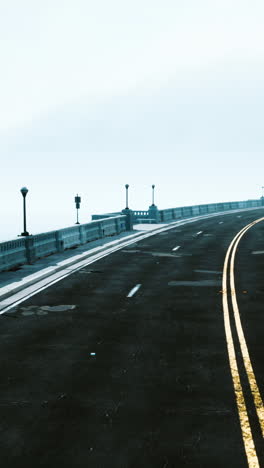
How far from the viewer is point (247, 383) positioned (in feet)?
30.3

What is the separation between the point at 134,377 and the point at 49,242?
17996 millimetres

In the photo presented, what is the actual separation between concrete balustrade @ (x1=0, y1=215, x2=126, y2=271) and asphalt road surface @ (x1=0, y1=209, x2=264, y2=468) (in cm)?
432

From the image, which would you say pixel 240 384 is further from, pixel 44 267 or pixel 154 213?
pixel 154 213

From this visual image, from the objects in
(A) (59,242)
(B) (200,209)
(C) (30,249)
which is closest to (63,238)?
(A) (59,242)

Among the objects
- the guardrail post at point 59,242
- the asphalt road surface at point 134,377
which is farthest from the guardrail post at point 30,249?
the asphalt road surface at point 134,377

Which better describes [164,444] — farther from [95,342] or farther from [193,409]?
[95,342]

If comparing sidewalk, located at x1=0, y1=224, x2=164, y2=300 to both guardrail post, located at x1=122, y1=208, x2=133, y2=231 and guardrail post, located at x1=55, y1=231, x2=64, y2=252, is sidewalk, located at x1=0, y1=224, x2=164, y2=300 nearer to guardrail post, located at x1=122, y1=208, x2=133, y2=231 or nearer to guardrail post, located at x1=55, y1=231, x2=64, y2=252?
guardrail post, located at x1=55, y1=231, x2=64, y2=252

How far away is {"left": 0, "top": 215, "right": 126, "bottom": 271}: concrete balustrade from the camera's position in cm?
2242

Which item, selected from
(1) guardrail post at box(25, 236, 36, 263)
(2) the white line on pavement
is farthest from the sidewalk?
(2) the white line on pavement

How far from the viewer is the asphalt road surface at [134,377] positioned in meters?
7.02

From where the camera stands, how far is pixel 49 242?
2708 centimetres

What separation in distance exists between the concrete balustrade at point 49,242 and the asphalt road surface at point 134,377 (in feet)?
14.2

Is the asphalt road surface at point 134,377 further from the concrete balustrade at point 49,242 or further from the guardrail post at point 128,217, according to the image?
the guardrail post at point 128,217

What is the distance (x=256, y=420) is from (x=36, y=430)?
3.07 meters
